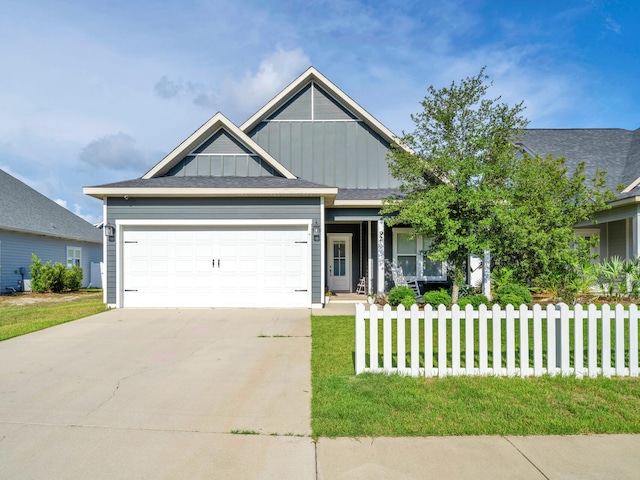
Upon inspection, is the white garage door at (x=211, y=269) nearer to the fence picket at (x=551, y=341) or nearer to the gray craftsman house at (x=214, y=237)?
the gray craftsman house at (x=214, y=237)

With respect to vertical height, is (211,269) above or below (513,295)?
above

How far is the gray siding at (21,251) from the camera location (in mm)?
17656

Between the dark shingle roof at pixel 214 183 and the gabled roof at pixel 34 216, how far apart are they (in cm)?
948

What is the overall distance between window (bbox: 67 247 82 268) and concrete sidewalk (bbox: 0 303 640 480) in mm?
18169

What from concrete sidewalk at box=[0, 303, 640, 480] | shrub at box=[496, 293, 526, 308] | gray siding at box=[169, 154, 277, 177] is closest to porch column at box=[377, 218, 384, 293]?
shrub at box=[496, 293, 526, 308]

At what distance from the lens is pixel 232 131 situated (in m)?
12.6

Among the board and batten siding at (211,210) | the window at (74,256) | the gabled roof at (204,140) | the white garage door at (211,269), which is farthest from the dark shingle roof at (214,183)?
the window at (74,256)

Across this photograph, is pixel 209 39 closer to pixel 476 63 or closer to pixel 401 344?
pixel 476 63

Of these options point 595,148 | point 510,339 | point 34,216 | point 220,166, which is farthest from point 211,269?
point 595,148

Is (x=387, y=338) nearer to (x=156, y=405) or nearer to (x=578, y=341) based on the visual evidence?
(x=578, y=341)

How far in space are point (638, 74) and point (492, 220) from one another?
11761mm

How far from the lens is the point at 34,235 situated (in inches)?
775

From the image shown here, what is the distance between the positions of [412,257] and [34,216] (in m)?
18.4

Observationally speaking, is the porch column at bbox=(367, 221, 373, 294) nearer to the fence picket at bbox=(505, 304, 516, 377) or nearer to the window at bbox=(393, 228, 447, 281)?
the window at bbox=(393, 228, 447, 281)
